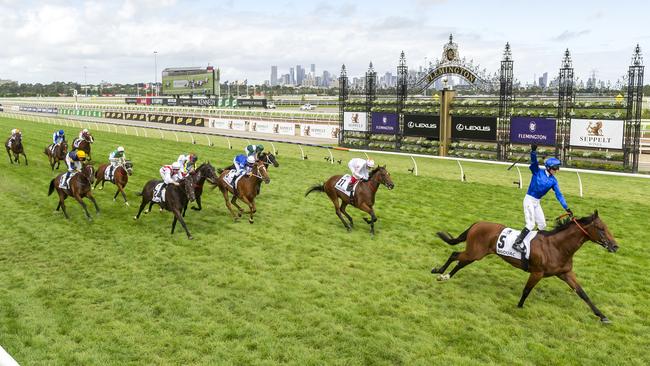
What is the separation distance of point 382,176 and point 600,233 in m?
5.13

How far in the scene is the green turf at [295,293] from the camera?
645 centimetres

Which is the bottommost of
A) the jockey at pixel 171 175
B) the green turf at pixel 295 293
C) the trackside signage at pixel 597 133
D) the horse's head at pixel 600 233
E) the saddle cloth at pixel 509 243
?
the green turf at pixel 295 293

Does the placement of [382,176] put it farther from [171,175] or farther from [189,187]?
[171,175]

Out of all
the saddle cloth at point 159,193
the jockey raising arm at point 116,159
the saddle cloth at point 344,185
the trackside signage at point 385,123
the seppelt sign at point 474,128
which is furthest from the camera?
the trackside signage at point 385,123

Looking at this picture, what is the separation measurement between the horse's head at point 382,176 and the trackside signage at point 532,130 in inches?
626

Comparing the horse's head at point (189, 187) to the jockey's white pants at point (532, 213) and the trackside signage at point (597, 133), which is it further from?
the trackside signage at point (597, 133)

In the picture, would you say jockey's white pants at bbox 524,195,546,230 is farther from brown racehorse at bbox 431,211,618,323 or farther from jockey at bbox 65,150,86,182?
jockey at bbox 65,150,86,182

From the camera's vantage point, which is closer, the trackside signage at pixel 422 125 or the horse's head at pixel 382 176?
the horse's head at pixel 382 176

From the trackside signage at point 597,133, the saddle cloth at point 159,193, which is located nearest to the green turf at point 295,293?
the saddle cloth at point 159,193

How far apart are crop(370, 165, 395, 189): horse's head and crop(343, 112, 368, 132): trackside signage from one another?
21062 mm

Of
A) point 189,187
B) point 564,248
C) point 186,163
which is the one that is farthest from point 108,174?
point 564,248

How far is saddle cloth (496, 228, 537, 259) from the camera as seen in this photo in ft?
25.2

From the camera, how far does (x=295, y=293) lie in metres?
8.33

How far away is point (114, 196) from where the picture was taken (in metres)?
15.7
